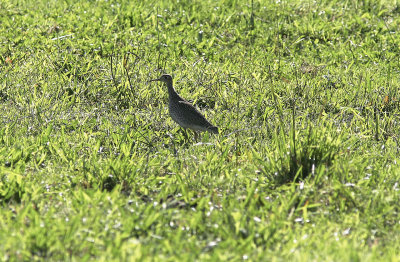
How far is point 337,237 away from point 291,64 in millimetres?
4363

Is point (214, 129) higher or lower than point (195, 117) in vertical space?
lower

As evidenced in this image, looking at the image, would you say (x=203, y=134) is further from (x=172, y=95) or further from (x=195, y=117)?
(x=172, y=95)

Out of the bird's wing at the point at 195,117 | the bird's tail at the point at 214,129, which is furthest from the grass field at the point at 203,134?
the bird's wing at the point at 195,117

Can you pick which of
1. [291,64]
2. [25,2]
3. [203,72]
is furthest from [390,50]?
[25,2]

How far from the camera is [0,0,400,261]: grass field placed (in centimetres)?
414

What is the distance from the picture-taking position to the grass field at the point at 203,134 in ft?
13.6

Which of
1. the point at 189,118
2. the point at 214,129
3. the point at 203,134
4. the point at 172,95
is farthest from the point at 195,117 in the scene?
the point at 172,95

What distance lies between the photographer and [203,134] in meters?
6.57

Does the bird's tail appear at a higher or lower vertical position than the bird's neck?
lower

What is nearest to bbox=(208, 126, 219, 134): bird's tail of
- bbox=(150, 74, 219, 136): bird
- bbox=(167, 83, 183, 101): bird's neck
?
bbox=(150, 74, 219, 136): bird

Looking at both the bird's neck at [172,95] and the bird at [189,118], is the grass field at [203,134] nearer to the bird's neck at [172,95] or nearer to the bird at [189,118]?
the bird at [189,118]

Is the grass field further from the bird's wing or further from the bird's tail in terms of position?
the bird's wing

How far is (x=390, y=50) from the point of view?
29.1ft

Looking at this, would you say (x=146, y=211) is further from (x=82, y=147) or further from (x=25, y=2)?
(x=25, y=2)
